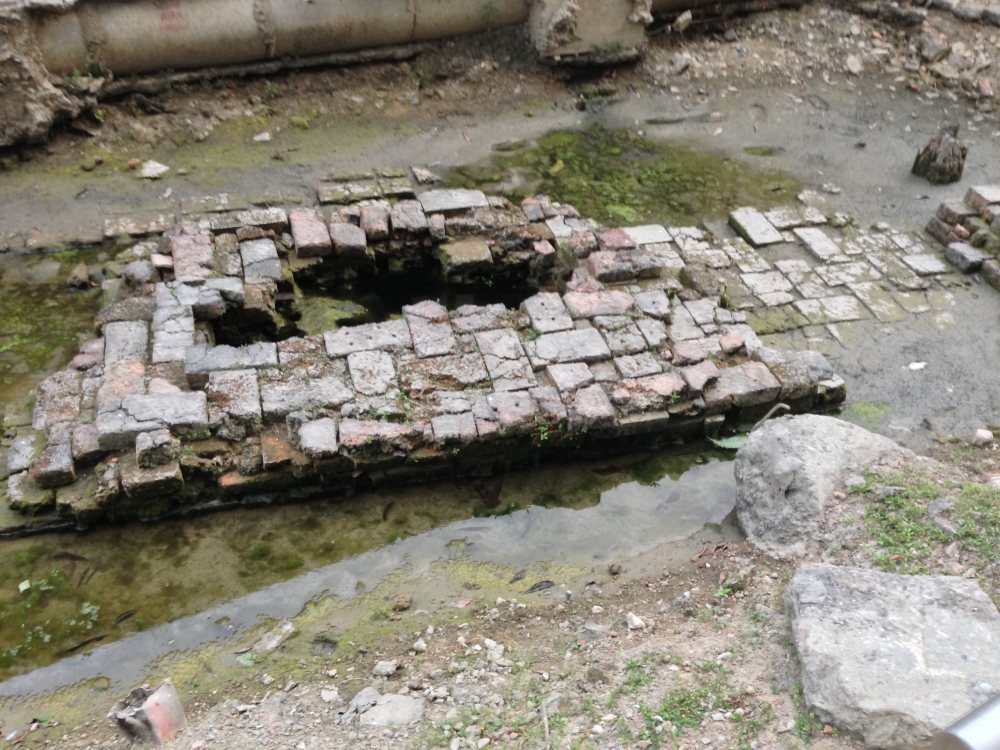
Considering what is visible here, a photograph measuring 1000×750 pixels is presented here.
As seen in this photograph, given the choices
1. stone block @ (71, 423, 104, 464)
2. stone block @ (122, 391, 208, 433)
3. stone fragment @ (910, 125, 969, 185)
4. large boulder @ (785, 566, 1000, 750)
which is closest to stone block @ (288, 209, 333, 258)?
stone block @ (122, 391, 208, 433)

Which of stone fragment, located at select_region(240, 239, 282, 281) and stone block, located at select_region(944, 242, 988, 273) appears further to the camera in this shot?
stone block, located at select_region(944, 242, 988, 273)

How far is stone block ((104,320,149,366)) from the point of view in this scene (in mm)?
5629

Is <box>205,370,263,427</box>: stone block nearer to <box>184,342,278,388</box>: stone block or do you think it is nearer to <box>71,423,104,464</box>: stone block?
<box>184,342,278,388</box>: stone block

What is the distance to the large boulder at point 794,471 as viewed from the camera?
15.6 feet

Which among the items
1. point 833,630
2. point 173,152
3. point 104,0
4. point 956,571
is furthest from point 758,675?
point 104,0

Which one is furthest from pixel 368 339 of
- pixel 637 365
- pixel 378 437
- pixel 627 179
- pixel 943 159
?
pixel 943 159

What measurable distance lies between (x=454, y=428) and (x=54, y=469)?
236 cm

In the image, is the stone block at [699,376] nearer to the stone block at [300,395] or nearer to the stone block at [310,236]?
the stone block at [300,395]

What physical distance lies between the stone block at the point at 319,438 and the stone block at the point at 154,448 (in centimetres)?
74

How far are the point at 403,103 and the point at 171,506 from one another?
596cm

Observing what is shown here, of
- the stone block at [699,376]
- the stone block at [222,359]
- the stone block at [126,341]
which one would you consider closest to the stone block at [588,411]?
the stone block at [699,376]

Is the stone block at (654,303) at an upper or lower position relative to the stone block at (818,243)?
upper

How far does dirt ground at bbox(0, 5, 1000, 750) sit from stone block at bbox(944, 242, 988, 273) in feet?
2.89

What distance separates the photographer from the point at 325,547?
5.09 metres
